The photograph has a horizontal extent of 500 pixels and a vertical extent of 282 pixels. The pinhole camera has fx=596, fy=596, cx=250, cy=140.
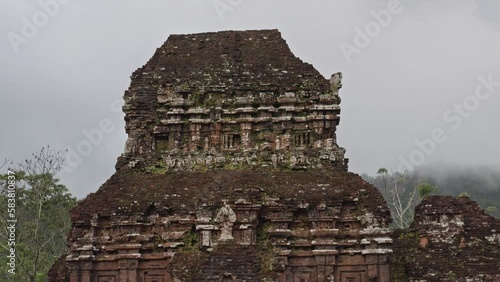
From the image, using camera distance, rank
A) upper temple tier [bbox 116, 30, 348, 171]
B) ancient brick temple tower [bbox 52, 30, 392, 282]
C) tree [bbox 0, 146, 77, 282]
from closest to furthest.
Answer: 1. ancient brick temple tower [bbox 52, 30, 392, 282]
2. upper temple tier [bbox 116, 30, 348, 171]
3. tree [bbox 0, 146, 77, 282]

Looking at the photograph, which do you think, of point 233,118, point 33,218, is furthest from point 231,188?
point 33,218

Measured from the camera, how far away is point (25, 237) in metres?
28.2

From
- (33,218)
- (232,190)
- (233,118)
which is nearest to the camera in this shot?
(232,190)

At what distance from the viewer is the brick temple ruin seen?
11.8 metres

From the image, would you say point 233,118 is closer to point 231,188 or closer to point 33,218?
point 231,188

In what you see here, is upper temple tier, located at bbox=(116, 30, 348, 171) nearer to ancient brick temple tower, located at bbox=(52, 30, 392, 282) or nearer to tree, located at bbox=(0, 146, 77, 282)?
ancient brick temple tower, located at bbox=(52, 30, 392, 282)

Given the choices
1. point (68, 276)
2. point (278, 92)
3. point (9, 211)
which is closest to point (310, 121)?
point (278, 92)

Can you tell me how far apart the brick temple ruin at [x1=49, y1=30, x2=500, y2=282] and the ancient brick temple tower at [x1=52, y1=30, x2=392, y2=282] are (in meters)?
0.02

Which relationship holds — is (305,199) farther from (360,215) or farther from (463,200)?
(463,200)

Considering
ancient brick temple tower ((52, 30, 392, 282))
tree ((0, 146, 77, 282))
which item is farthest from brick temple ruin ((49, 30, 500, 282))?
tree ((0, 146, 77, 282))

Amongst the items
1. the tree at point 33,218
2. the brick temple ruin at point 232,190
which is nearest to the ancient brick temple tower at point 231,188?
the brick temple ruin at point 232,190

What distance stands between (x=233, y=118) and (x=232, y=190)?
204cm

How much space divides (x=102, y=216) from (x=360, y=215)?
5.25 meters

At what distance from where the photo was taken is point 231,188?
40.2 feet
